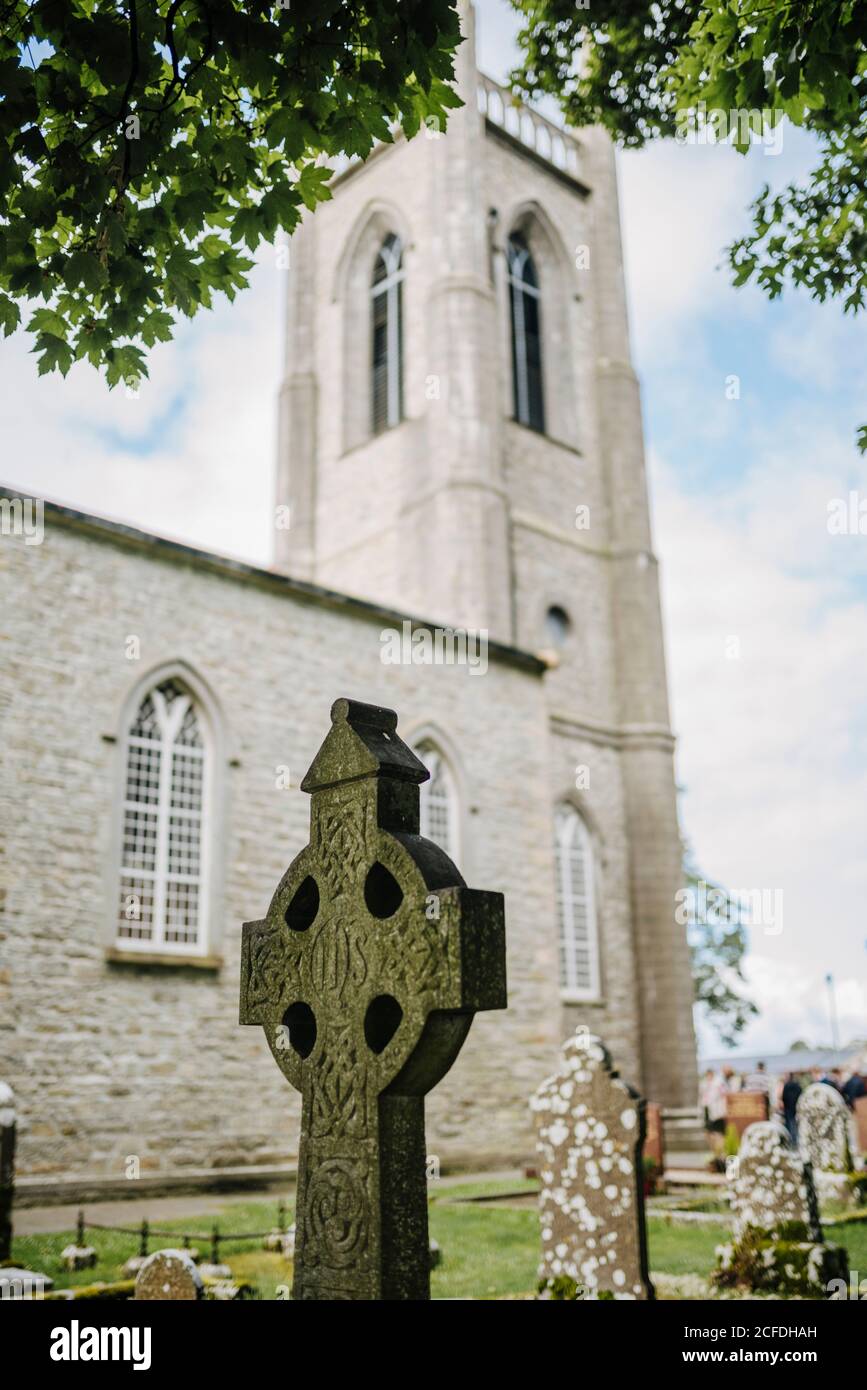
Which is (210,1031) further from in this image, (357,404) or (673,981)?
(357,404)

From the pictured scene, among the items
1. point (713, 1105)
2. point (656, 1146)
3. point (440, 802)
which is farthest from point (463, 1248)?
point (713, 1105)

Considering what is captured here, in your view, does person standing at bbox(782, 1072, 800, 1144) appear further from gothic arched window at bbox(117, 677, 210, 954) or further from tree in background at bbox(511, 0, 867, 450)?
tree in background at bbox(511, 0, 867, 450)

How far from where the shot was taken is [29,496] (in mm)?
12711

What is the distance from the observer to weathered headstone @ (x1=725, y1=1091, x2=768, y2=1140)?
56.3 ft

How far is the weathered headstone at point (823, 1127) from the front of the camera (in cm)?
1355

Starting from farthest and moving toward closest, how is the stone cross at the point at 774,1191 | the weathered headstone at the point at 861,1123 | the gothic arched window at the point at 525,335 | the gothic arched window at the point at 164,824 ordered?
the gothic arched window at the point at 525,335, the weathered headstone at the point at 861,1123, the gothic arched window at the point at 164,824, the stone cross at the point at 774,1191

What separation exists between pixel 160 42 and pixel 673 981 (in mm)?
20574

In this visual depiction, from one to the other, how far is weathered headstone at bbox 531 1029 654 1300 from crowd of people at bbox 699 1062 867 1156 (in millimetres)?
8582

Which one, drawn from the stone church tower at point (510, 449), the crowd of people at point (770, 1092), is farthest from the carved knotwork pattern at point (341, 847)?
the stone church tower at point (510, 449)

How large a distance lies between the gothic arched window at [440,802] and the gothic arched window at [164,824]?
4.03m

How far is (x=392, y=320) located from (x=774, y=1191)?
23580 mm

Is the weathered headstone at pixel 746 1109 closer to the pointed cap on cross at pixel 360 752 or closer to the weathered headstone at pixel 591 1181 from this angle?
the weathered headstone at pixel 591 1181

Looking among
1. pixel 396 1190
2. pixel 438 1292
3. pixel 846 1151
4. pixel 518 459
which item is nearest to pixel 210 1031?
pixel 438 1292
